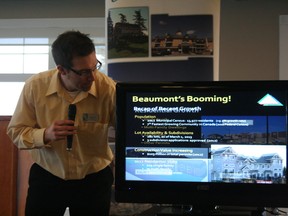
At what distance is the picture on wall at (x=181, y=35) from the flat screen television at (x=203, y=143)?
785 mm

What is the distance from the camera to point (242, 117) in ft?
4.75

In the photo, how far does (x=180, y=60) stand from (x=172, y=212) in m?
0.98

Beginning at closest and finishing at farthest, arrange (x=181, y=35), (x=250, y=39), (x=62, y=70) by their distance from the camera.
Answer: (x=62, y=70), (x=181, y=35), (x=250, y=39)

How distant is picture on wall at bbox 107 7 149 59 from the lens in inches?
89.0

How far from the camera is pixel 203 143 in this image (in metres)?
1.46

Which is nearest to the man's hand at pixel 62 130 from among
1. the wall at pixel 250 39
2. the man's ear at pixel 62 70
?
the man's ear at pixel 62 70

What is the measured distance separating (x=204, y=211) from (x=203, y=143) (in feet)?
0.96

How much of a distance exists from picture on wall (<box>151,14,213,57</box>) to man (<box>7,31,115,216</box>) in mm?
585

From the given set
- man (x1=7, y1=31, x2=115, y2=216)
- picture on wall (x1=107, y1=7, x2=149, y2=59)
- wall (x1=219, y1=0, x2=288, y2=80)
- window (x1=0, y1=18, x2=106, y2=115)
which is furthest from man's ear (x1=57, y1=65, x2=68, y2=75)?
window (x1=0, y1=18, x2=106, y2=115)

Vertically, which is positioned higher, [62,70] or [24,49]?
[24,49]

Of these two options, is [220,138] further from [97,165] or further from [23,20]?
[23,20]

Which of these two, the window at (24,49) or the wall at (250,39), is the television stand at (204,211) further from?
the window at (24,49)

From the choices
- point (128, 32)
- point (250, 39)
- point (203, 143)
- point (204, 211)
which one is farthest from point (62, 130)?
point (250, 39)

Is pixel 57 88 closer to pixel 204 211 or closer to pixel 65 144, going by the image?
pixel 65 144
